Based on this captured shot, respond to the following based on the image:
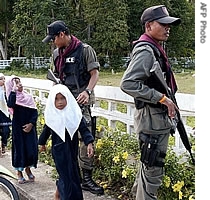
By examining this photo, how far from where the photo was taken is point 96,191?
173 inches

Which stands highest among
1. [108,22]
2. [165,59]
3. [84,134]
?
[108,22]

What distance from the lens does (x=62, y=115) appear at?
3766 millimetres

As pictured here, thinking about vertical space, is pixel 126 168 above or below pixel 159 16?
below

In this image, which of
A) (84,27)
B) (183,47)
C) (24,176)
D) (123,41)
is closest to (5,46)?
(84,27)

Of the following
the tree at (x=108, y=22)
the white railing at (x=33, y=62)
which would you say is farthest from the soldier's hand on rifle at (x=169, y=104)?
the white railing at (x=33, y=62)

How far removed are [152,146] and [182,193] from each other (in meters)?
0.80

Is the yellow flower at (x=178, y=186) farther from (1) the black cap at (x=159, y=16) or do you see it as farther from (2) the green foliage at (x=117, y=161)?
(1) the black cap at (x=159, y=16)

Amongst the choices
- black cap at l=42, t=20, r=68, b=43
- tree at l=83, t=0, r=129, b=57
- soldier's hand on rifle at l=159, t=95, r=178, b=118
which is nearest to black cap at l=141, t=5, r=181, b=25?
soldier's hand on rifle at l=159, t=95, r=178, b=118

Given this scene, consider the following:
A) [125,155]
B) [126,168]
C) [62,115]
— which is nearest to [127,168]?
[126,168]

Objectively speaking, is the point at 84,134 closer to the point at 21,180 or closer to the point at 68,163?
the point at 68,163

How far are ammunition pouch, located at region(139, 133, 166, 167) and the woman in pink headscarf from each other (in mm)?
2097

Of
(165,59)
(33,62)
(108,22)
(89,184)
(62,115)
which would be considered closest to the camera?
(165,59)

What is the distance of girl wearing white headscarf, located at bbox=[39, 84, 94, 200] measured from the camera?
12.3ft

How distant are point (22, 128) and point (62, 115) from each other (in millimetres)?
1262
